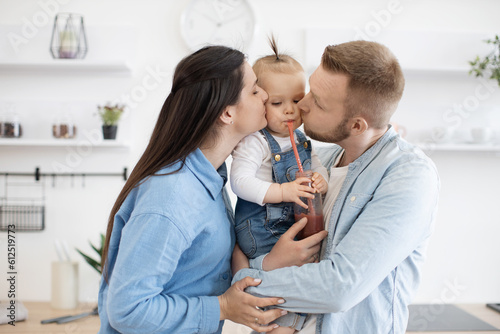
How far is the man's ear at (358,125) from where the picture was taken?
48.5 inches

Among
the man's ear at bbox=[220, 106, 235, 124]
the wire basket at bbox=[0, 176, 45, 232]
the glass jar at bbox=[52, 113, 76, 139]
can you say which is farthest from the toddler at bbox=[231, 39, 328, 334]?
the wire basket at bbox=[0, 176, 45, 232]

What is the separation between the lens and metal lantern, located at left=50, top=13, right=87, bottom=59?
2416mm

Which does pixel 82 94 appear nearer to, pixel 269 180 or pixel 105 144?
pixel 105 144

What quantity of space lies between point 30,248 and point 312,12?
197 centimetres

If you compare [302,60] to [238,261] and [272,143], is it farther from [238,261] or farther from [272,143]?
[238,261]

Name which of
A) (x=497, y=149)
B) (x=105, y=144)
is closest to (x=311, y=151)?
(x=105, y=144)

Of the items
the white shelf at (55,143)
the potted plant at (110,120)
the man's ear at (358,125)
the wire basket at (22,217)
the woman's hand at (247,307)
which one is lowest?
the wire basket at (22,217)

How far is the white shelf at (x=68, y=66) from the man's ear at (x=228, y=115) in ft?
4.40

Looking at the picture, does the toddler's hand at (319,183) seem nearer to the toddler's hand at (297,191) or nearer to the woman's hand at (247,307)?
the toddler's hand at (297,191)

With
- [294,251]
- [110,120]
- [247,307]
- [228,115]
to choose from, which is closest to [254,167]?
[228,115]

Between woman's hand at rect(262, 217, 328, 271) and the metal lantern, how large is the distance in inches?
69.1

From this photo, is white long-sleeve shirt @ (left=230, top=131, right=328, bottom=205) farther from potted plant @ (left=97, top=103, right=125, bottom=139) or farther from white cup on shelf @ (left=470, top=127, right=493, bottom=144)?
white cup on shelf @ (left=470, top=127, right=493, bottom=144)

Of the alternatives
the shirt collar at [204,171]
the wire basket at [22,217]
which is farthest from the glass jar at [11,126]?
the shirt collar at [204,171]

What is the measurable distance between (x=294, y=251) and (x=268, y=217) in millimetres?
160
